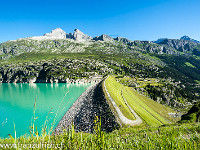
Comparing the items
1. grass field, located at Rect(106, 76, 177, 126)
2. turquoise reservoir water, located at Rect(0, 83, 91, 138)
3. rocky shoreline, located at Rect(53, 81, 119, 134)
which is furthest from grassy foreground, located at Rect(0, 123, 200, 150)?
grass field, located at Rect(106, 76, 177, 126)

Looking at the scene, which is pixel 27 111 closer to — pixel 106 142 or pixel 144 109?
pixel 144 109

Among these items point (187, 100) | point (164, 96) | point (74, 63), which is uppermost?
point (74, 63)

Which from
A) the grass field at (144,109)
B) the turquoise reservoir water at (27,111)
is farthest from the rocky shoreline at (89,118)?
the grass field at (144,109)

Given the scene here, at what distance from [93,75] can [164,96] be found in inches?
3826

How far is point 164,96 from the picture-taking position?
323ft

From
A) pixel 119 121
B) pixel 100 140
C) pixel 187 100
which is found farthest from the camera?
pixel 187 100

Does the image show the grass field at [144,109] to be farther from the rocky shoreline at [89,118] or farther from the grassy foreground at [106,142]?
the grassy foreground at [106,142]

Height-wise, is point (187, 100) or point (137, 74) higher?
point (137, 74)

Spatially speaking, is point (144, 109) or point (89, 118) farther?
point (144, 109)

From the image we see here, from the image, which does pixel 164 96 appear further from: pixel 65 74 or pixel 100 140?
pixel 65 74

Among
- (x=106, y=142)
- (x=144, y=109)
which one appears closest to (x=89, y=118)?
(x=144, y=109)

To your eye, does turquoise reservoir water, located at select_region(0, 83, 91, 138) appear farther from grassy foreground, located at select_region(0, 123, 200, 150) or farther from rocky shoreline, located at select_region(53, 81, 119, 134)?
rocky shoreline, located at select_region(53, 81, 119, 134)

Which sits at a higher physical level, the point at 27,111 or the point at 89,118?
the point at 89,118

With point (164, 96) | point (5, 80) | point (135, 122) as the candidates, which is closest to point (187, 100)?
point (164, 96)
